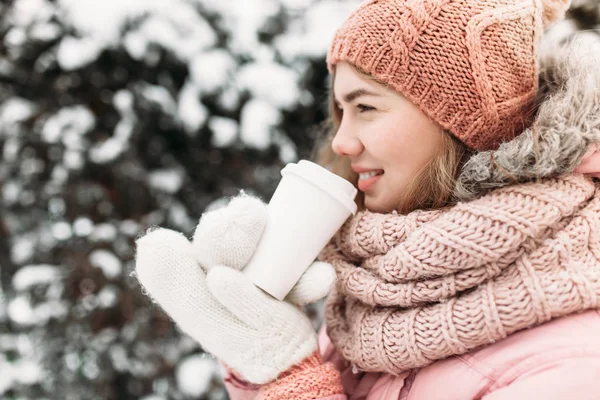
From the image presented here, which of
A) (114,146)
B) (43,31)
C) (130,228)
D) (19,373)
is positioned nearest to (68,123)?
(114,146)

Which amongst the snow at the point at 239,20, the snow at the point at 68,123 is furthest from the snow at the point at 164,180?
the snow at the point at 239,20

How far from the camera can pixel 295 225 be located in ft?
3.02

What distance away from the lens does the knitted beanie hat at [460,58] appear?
921 mm

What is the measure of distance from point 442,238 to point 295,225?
25cm

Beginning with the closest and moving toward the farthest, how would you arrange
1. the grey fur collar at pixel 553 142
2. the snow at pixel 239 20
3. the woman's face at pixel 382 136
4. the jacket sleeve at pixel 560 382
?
1. the jacket sleeve at pixel 560 382
2. the grey fur collar at pixel 553 142
3. the woman's face at pixel 382 136
4. the snow at pixel 239 20

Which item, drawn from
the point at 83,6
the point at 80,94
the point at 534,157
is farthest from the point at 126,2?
the point at 534,157

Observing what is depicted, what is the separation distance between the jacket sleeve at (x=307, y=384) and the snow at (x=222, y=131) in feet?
3.22

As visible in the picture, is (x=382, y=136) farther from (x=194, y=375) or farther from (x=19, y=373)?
(x=19, y=373)

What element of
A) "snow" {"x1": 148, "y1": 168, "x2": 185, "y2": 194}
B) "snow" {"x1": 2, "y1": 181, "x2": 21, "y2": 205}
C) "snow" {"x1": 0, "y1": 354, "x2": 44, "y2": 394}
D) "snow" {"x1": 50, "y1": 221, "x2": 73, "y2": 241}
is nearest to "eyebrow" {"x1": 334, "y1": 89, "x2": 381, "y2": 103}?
"snow" {"x1": 148, "y1": 168, "x2": 185, "y2": 194}

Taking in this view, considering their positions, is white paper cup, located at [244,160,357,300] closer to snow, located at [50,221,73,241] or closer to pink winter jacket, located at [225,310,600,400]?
pink winter jacket, located at [225,310,600,400]

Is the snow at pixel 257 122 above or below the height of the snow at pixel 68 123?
above

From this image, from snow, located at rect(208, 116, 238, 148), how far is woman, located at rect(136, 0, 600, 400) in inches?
31.0

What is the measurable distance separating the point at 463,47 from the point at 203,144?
3.60 feet

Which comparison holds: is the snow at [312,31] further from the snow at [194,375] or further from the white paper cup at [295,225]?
the snow at [194,375]
